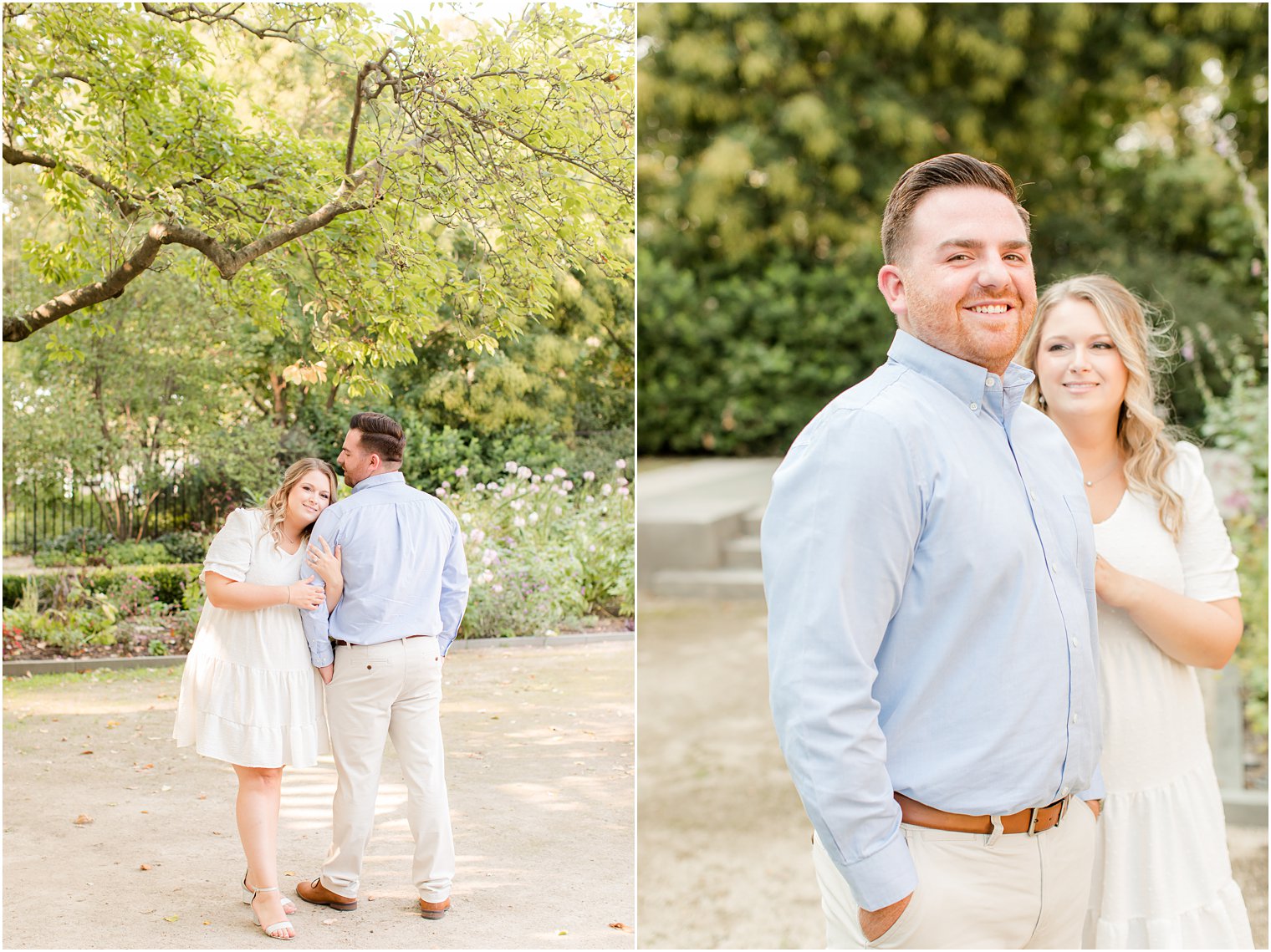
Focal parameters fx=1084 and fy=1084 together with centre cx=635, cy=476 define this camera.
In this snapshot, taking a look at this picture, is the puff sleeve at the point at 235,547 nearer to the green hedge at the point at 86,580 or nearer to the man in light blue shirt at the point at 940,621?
the green hedge at the point at 86,580

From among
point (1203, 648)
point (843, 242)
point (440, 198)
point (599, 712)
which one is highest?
point (843, 242)

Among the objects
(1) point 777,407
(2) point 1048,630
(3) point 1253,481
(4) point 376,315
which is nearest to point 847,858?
(2) point 1048,630

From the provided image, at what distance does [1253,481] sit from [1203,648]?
2.55 metres

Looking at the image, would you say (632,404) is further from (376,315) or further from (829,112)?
(829,112)

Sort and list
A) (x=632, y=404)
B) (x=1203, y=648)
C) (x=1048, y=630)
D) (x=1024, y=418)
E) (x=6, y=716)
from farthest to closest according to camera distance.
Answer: (x=632, y=404), (x=6, y=716), (x=1203, y=648), (x=1024, y=418), (x=1048, y=630)

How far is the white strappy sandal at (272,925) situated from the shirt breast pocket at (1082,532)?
183 cm

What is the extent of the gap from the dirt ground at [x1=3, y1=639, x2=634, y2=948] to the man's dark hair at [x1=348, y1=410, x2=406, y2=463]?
50cm

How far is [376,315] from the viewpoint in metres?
2.52

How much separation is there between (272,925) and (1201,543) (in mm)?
2046

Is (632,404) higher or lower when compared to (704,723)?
higher

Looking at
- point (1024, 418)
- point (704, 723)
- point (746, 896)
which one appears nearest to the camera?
point (1024, 418)

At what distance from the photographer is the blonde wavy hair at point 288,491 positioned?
2352mm

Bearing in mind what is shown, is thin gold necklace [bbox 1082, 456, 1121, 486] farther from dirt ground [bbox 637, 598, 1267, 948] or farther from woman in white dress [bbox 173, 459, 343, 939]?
dirt ground [bbox 637, 598, 1267, 948]

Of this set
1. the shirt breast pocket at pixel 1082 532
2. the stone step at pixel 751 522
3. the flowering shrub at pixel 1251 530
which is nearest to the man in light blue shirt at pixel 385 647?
the shirt breast pocket at pixel 1082 532
